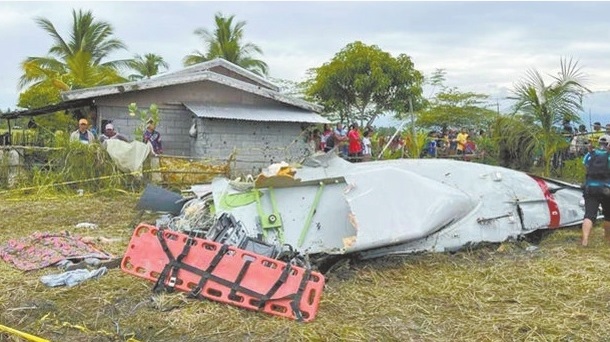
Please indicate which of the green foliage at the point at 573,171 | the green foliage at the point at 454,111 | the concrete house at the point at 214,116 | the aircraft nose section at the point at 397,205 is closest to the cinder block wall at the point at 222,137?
the concrete house at the point at 214,116

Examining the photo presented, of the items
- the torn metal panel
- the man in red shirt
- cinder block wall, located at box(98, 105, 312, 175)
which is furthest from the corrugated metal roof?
the torn metal panel

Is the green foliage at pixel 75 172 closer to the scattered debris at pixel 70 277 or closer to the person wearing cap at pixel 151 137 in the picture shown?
the person wearing cap at pixel 151 137

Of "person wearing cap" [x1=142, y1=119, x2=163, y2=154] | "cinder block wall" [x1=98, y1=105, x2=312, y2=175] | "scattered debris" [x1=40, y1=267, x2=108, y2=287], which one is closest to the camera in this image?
"scattered debris" [x1=40, y1=267, x2=108, y2=287]

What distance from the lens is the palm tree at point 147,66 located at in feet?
123

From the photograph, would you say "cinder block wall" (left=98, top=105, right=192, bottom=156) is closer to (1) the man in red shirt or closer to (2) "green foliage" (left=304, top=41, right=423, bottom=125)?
(1) the man in red shirt

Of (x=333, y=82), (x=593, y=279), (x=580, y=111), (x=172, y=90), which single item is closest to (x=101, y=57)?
(x=333, y=82)

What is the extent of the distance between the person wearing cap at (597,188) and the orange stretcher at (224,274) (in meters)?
4.18

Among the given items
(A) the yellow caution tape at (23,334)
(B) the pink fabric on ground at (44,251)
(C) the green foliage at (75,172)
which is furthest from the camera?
(C) the green foliage at (75,172)

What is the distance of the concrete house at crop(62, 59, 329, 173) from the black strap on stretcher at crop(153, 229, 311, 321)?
9.73 metres

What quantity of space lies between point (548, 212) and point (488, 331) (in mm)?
3682

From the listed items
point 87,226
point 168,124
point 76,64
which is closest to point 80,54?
point 76,64

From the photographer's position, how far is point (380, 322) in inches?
186

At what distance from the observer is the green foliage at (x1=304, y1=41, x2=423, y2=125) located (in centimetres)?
2841

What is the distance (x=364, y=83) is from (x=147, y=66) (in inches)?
671
